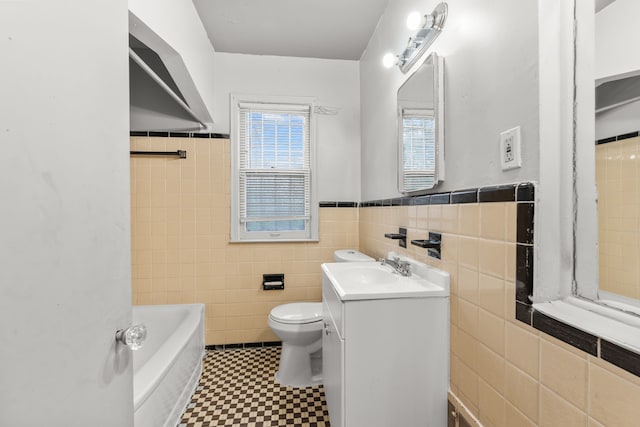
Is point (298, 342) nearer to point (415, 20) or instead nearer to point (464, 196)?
point (464, 196)

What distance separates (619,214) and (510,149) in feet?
0.99

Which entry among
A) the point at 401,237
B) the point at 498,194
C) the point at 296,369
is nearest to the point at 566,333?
the point at 498,194

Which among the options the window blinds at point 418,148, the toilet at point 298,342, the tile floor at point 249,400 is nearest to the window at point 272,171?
the toilet at point 298,342

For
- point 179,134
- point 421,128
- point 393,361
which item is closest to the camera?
point 393,361

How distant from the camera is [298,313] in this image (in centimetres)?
192

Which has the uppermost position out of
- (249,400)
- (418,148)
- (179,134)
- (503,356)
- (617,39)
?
(179,134)

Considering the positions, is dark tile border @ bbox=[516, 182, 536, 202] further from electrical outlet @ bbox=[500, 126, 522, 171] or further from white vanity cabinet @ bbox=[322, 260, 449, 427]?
white vanity cabinet @ bbox=[322, 260, 449, 427]

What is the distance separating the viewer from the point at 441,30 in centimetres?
122

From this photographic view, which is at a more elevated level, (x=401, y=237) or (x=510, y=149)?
(x=510, y=149)

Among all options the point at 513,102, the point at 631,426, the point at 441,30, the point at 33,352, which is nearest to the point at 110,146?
the point at 33,352

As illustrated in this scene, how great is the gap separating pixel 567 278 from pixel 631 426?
0.32 m

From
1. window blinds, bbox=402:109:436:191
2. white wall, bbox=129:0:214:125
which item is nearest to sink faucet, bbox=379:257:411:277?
window blinds, bbox=402:109:436:191

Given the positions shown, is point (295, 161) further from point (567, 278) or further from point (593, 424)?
point (593, 424)

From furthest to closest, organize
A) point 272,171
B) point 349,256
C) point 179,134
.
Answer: point 272,171, point 179,134, point 349,256
